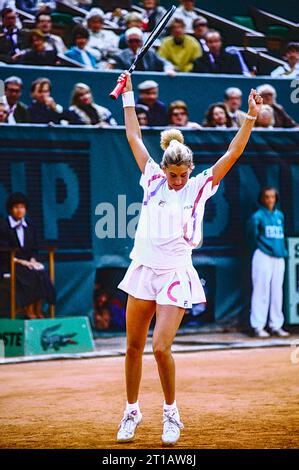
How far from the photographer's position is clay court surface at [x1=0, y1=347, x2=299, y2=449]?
6.34 meters

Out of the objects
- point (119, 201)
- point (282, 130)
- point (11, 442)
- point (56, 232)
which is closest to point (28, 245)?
point (56, 232)

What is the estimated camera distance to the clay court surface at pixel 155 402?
6336 millimetres

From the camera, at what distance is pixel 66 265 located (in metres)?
12.3

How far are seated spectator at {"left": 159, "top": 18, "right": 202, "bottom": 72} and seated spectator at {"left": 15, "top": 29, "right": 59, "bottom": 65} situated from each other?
1798 millimetres

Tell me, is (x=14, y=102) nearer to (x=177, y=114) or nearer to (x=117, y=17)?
(x=177, y=114)

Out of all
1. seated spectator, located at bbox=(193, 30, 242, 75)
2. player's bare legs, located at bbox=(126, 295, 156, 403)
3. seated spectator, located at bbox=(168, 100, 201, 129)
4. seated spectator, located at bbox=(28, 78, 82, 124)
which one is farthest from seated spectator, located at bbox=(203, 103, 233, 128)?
player's bare legs, located at bbox=(126, 295, 156, 403)

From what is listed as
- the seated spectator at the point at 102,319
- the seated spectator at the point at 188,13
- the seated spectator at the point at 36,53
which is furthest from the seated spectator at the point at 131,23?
the seated spectator at the point at 102,319

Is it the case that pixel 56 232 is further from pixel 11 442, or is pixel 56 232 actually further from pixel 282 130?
pixel 11 442

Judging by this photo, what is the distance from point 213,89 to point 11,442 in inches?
317

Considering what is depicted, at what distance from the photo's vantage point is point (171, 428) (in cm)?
610

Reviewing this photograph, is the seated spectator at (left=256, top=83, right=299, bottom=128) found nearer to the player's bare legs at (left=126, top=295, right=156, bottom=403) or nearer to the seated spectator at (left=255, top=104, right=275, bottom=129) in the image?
the seated spectator at (left=255, top=104, right=275, bottom=129)

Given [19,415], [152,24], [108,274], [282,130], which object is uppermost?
[152,24]

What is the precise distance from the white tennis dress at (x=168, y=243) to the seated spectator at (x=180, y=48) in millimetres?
7666

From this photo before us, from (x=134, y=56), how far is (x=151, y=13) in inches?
27.7
